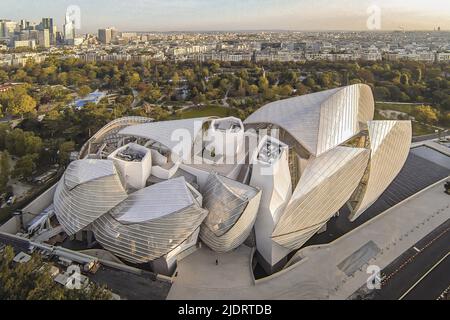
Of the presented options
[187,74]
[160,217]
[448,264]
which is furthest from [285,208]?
[187,74]

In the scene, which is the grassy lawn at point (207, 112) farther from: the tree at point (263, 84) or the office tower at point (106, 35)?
the office tower at point (106, 35)

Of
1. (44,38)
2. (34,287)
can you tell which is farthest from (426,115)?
(44,38)

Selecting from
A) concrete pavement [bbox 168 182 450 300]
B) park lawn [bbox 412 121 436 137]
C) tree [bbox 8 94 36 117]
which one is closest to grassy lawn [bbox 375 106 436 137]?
park lawn [bbox 412 121 436 137]

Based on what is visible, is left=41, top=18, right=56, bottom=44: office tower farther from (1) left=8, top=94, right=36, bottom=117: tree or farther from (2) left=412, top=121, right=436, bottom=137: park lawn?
(2) left=412, top=121, right=436, bottom=137: park lawn

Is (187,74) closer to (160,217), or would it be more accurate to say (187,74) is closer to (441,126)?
(441,126)

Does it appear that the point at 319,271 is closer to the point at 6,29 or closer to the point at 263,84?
the point at 263,84
